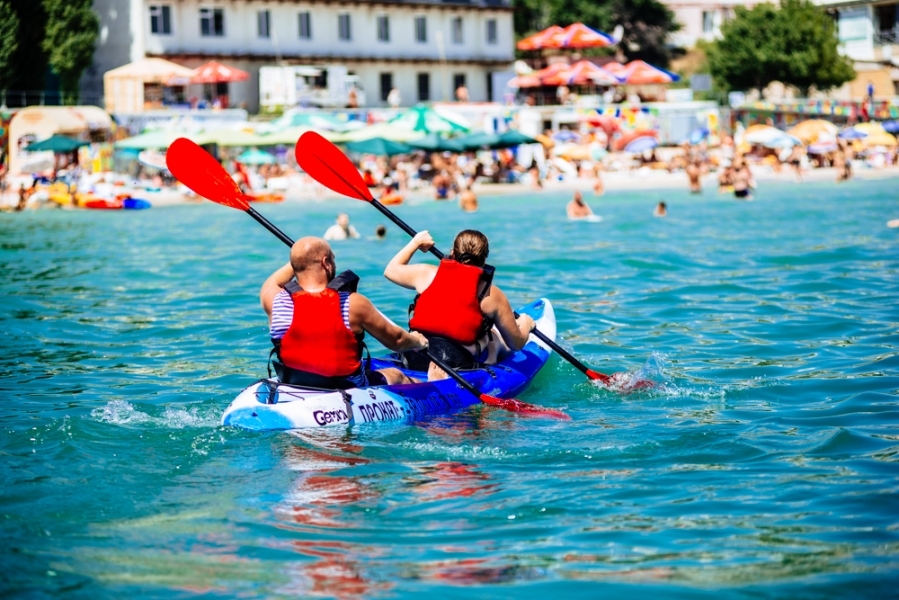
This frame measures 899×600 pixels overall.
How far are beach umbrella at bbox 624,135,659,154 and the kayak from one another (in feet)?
99.3

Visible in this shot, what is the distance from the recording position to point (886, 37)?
53.7m

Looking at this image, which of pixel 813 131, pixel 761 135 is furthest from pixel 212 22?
pixel 813 131

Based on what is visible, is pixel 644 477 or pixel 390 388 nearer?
pixel 644 477

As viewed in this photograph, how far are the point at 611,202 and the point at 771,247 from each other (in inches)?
458

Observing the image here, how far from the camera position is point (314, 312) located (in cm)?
660

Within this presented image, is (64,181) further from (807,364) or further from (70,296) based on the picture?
(807,364)

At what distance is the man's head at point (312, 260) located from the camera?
6477 millimetres

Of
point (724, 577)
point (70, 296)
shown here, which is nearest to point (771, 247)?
point (70, 296)

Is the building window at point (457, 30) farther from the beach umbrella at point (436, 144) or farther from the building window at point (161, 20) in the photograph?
the beach umbrella at point (436, 144)

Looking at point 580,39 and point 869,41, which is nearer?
point 580,39

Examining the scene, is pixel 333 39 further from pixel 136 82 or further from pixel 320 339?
pixel 320 339

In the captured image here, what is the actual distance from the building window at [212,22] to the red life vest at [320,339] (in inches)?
1606

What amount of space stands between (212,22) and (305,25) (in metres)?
4.16

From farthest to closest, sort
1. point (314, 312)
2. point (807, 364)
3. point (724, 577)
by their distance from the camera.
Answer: point (807, 364), point (314, 312), point (724, 577)
